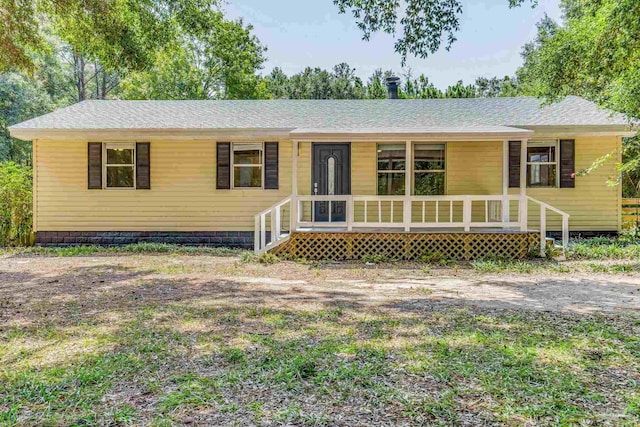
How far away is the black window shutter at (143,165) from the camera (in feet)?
36.6

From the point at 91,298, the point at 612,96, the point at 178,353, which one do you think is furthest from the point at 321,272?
the point at 612,96

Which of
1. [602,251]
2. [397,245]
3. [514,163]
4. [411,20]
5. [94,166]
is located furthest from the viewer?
[94,166]

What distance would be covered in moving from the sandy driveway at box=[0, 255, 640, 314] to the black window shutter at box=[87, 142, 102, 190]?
9.47 ft

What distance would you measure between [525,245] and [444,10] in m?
4.91

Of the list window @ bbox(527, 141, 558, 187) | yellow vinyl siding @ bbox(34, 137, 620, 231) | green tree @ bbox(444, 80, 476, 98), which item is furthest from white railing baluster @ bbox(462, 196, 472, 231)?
green tree @ bbox(444, 80, 476, 98)

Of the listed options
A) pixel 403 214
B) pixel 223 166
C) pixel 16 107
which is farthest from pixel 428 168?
pixel 16 107

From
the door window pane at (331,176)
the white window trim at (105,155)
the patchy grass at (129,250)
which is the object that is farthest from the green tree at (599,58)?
the white window trim at (105,155)

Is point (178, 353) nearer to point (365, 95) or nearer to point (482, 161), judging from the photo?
point (482, 161)

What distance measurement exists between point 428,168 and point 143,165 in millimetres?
7209

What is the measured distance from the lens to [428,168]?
11125 millimetres

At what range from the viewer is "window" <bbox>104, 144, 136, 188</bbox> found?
11.2 meters

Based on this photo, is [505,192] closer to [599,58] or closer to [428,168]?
[428,168]

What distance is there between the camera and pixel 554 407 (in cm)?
249

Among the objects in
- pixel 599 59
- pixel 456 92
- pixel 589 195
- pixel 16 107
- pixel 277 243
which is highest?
pixel 456 92
